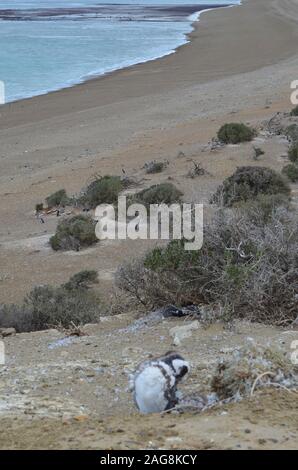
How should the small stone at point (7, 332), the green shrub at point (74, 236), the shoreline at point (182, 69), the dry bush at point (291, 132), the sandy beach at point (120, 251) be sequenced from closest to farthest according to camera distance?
1. the sandy beach at point (120, 251)
2. the small stone at point (7, 332)
3. the green shrub at point (74, 236)
4. the dry bush at point (291, 132)
5. the shoreline at point (182, 69)

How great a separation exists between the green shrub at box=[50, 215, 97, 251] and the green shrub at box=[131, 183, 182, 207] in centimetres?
121

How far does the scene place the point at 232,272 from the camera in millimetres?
5020

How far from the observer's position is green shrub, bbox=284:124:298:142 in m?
13.4

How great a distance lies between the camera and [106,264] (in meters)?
8.46

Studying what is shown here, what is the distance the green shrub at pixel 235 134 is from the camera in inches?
552

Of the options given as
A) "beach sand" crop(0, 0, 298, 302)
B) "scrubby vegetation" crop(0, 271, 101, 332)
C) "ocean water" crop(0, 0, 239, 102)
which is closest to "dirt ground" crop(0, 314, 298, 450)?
"scrubby vegetation" crop(0, 271, 101, 332)

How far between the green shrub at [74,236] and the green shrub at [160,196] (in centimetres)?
121

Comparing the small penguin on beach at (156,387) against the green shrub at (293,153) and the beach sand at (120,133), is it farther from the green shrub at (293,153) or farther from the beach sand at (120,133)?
the green shrub at (293,153)

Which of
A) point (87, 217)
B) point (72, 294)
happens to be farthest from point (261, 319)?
point (87, 217)

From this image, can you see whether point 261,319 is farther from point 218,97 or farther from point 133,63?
point 133,63

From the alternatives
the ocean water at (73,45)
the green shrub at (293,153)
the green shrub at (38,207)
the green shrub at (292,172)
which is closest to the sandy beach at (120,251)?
the green shrub at (38,207)

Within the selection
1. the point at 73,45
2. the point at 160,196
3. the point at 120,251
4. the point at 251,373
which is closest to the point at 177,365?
the point at 251,373

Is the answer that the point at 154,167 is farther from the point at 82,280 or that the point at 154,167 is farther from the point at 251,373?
the point at 251,373

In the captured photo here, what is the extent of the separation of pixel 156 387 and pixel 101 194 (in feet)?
24.8
